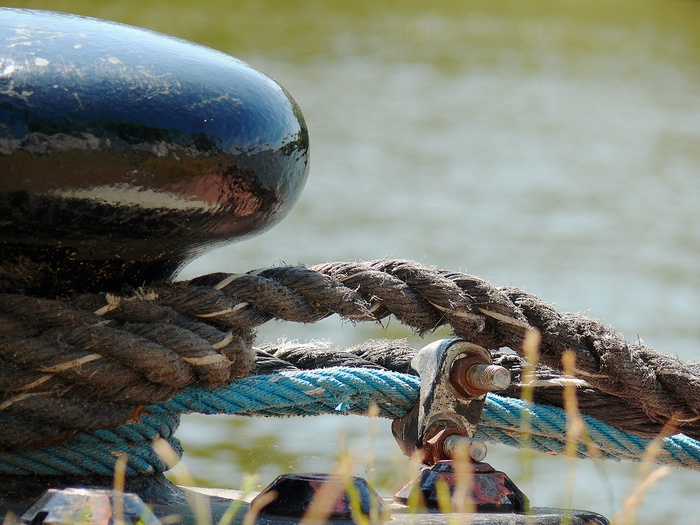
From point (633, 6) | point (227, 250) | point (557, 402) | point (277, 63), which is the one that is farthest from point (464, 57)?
point (557, 402)

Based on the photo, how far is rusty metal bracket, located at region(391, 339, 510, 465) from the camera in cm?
167

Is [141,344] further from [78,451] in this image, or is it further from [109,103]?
[109,103]

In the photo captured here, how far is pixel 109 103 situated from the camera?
55.9 inches

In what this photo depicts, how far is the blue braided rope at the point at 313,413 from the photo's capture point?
157cm

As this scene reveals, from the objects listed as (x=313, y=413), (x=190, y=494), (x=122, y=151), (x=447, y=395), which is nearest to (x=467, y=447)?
(x=447, y=395)

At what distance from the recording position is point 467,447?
1.62m

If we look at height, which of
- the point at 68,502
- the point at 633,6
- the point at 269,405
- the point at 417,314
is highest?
the point at 633,6

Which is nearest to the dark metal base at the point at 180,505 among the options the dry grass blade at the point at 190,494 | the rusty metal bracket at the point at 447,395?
the dry grass blade at the point at 190,494

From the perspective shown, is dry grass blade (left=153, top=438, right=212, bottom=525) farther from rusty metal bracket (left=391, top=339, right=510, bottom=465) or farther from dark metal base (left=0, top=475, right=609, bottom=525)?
rusty metal bracket (left=391, top=339, right=510, bottom=465)

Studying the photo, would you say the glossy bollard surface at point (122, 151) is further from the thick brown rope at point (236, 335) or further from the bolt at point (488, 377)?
the bolt at point (488, 377)

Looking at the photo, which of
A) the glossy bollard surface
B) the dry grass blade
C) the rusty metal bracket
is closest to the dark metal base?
the dry grass blade

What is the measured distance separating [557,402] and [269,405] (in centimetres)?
49

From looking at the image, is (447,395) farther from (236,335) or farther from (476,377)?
(236,335)

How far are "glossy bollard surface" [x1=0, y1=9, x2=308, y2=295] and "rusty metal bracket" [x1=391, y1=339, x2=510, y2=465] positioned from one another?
329 millimetres
